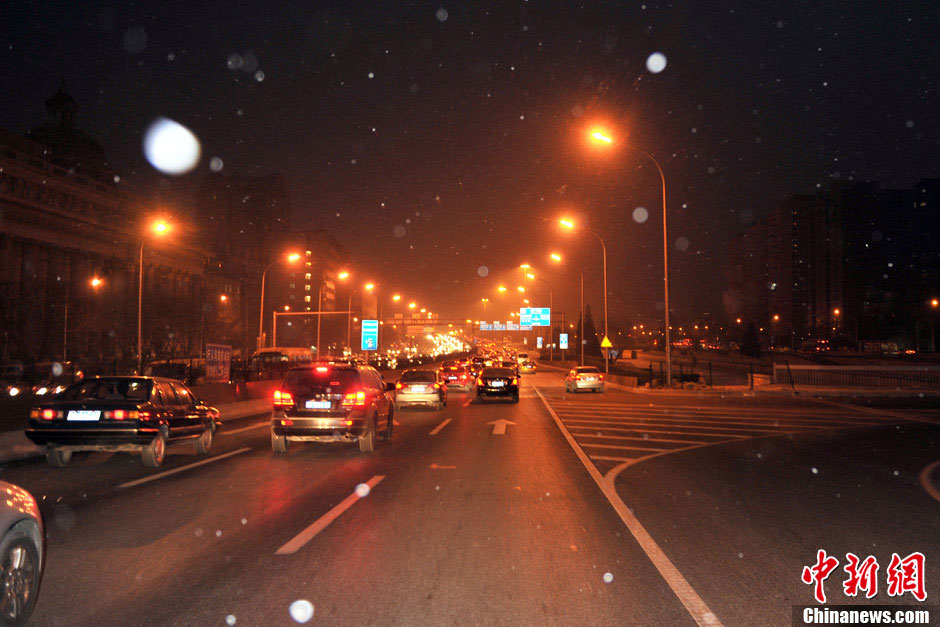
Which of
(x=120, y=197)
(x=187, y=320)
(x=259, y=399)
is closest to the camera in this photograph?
(x=259, y=399)

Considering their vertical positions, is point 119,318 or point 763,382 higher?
point 119,318

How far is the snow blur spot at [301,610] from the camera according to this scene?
4.49m

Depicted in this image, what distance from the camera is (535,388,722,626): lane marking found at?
4629mm

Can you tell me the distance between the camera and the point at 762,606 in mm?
4809

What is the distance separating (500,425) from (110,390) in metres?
10.1

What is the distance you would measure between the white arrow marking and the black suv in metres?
4.61

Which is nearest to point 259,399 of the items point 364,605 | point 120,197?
point 364,605

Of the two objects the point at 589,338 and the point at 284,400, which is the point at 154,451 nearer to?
the point at 284,400

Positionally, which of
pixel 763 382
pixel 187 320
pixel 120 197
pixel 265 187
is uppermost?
pixel 265 187

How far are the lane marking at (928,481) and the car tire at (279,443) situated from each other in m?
10.3

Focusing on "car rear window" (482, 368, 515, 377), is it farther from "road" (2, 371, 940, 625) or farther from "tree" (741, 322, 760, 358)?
"tree" (741, 322, 760, 358)

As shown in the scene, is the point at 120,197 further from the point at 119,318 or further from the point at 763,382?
the point at 763,382

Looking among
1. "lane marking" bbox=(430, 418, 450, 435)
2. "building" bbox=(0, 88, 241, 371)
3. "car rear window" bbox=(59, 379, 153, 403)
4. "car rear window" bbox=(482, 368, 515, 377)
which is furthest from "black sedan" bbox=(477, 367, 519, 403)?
"building" bbox=(0, 88, 241, 371)

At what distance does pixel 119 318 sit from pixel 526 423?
Result: 203 ft
